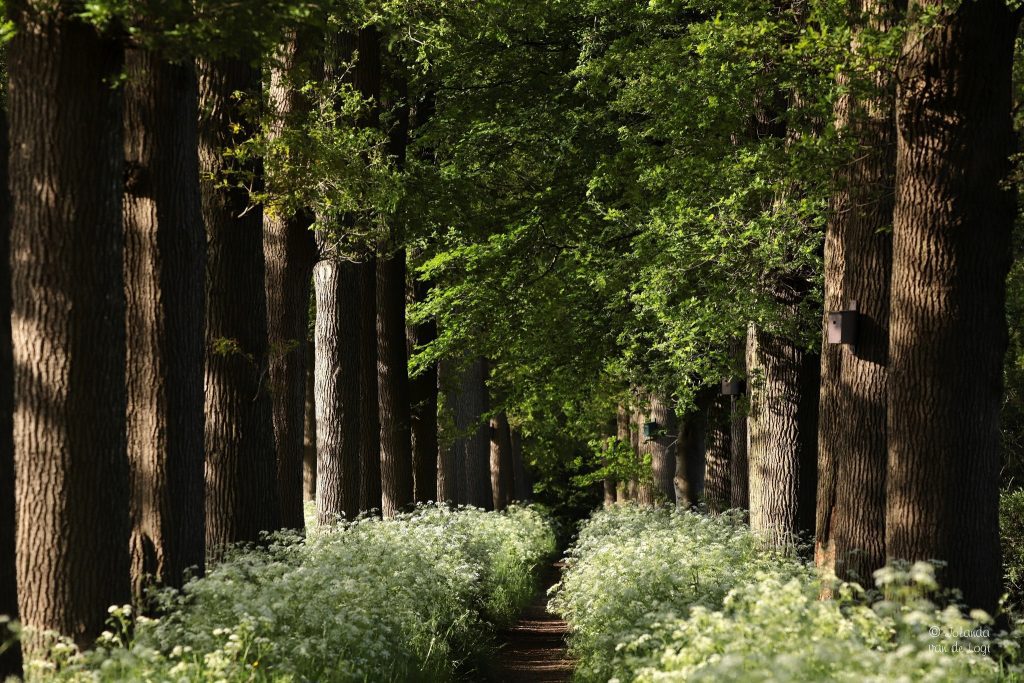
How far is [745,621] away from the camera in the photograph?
6234 millimetres

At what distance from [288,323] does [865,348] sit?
601 centimetres

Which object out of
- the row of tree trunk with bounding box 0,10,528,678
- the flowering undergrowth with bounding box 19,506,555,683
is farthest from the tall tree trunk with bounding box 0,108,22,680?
the flowering undergrowth with bounding box 19,506,555,683

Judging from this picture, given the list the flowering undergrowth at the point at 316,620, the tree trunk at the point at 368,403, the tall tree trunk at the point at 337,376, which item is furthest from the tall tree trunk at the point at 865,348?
the tree trunk at the point at 368,403

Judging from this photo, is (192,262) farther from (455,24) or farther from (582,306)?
(582,306)

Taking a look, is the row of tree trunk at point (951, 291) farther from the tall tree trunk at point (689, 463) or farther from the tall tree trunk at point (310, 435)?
the tall tree trunk at point (310, 435)

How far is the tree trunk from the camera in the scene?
58.4 feet

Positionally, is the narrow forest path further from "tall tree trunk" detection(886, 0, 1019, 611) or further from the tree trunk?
"tall tree trunk" detection(886, 0, 1019, 611)

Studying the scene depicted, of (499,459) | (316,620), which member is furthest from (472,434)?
(316,620)

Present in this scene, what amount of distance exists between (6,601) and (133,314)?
345 cm

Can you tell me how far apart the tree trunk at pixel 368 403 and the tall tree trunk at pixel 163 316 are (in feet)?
25.5

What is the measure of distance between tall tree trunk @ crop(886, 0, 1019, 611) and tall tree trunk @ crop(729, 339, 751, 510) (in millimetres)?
9472

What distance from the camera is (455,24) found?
604 inches

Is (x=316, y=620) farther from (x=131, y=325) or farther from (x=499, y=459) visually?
(x=499, y=459)

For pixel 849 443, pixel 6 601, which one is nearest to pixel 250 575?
pixel 6 601
